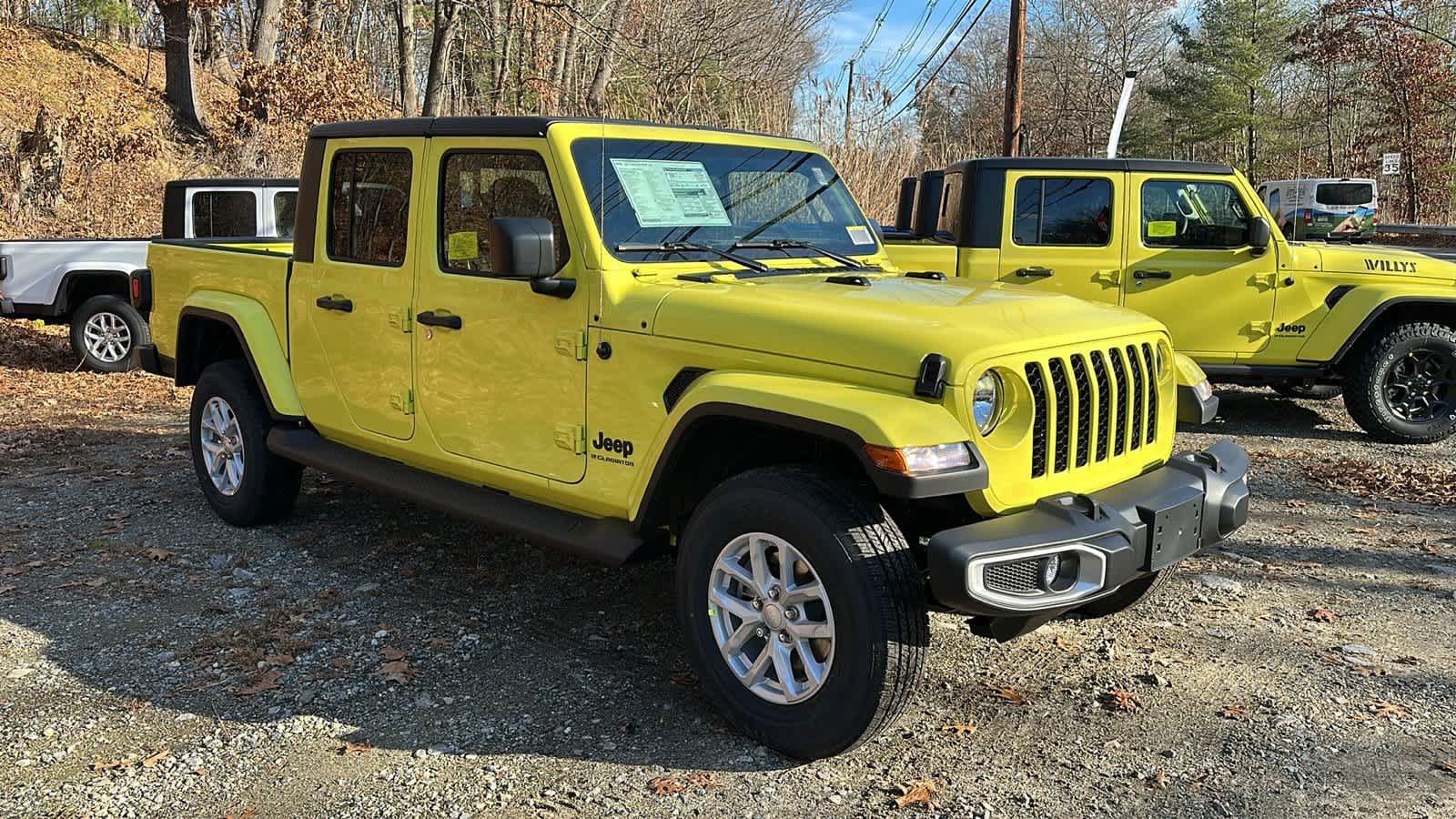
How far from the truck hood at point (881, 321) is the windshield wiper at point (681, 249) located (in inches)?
5.9

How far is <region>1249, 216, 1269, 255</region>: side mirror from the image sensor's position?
330 inches

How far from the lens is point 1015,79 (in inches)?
728

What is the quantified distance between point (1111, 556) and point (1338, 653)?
176 centimetres

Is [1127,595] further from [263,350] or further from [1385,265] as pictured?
[1385,265]

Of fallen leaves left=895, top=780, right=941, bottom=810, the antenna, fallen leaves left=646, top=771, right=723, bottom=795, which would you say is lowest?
fallen leaves left=646, top=771, right=723, bottom=795

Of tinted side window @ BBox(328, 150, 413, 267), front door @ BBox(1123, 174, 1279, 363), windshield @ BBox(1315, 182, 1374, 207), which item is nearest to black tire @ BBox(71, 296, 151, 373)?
tinted side window @ BBox(328, 150, 413, 267)

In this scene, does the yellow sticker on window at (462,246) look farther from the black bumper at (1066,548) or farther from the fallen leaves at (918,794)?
the fallen leaves at (918,794)

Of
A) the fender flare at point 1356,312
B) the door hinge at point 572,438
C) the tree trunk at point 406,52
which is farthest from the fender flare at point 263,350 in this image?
the tree trunk at point 406,52

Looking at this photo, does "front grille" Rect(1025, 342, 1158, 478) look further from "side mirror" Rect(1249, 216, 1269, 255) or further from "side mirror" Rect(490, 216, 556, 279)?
"side mirror" Rect(1249, 216, 1269, 255)

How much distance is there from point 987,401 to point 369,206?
2931mm

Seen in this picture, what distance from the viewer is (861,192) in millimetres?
16469

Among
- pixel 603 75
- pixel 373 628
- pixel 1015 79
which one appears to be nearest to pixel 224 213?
pixel 373 628

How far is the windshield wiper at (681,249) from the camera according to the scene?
13.8 ft

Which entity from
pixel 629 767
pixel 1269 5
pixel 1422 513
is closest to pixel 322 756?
pixel 629 767
